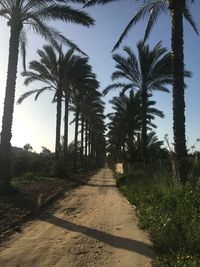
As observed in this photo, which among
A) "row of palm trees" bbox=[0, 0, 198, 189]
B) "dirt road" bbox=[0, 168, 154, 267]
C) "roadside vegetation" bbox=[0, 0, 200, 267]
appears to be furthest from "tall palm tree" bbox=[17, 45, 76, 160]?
"dirt road" bbox=[0, 168, 154, 267]

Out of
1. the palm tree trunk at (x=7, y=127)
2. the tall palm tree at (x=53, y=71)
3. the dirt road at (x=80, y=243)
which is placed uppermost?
the tall palm tree at (x=53, y=71)

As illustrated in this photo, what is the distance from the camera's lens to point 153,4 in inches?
810

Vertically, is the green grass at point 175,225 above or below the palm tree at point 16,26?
below

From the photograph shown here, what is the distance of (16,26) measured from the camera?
Answer: 859 inches

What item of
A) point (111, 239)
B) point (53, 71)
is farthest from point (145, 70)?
point (111, 239)

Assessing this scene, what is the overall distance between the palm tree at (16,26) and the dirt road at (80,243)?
679cm

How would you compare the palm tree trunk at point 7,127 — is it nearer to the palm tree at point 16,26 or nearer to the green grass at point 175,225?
the palm tree at point 16,26

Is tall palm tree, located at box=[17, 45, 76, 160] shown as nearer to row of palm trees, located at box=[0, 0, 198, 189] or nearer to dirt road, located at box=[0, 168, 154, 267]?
row of palm trees, located at box=[0, 0, 198, 189]

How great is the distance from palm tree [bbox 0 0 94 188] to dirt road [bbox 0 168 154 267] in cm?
679

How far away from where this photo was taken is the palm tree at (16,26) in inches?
810

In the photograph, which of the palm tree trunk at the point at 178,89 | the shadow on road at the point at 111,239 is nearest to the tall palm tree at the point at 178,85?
the palm tree trunk at the point at 178,89

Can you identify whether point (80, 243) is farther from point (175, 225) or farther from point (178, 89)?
point (178, 89)

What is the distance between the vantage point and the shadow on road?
9.05 meters

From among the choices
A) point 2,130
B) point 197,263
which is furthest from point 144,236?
point 2,130
